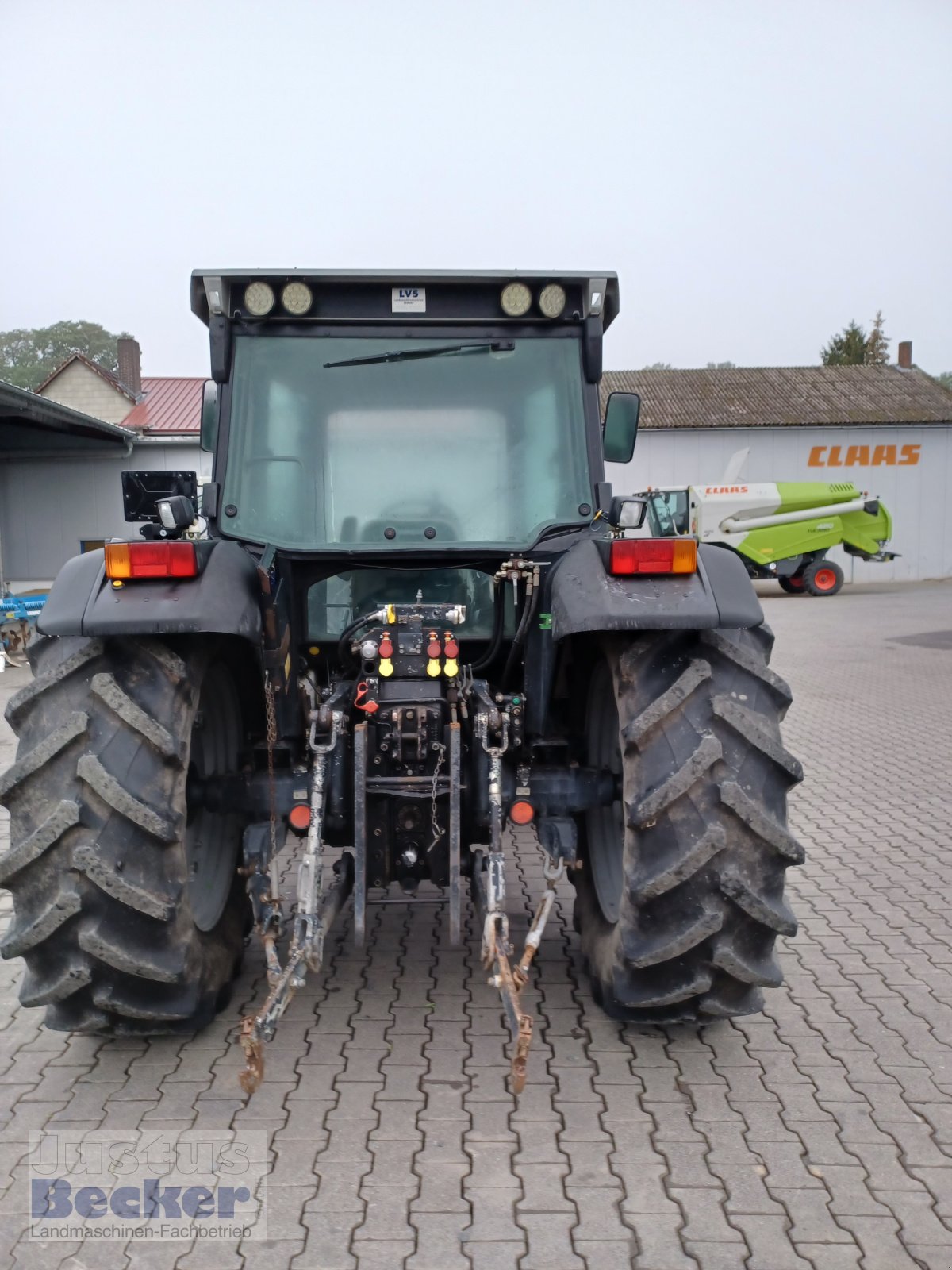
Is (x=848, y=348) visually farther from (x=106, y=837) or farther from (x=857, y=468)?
(x=106, y=837)

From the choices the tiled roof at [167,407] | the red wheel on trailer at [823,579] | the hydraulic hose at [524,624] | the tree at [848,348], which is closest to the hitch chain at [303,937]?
the hydraulic hose at [524,624]

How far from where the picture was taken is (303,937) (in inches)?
127

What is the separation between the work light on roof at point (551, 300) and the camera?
409cm

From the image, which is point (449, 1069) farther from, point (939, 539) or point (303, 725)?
point (939, 539)

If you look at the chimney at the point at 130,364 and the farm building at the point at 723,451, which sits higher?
the chimney at the point at 130,364

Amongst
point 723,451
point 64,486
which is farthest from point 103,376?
point 723,451

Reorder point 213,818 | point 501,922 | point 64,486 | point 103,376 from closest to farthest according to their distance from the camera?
point 501,922
point 213,818
point 64,486
point 103,376

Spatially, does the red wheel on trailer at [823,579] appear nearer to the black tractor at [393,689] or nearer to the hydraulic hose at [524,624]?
the black tractor at [393,689]

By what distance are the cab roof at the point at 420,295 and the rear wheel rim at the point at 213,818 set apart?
1370mm

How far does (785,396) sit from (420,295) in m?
26.7

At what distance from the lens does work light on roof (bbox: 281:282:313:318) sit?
403 cm

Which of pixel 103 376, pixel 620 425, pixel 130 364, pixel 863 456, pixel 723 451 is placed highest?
pixel 130 364

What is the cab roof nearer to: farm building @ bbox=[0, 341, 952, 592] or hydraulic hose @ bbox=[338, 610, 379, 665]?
hydraulic hose @ bbox=[338, 610, 379, 665]

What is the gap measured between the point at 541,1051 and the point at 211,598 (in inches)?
68.4
